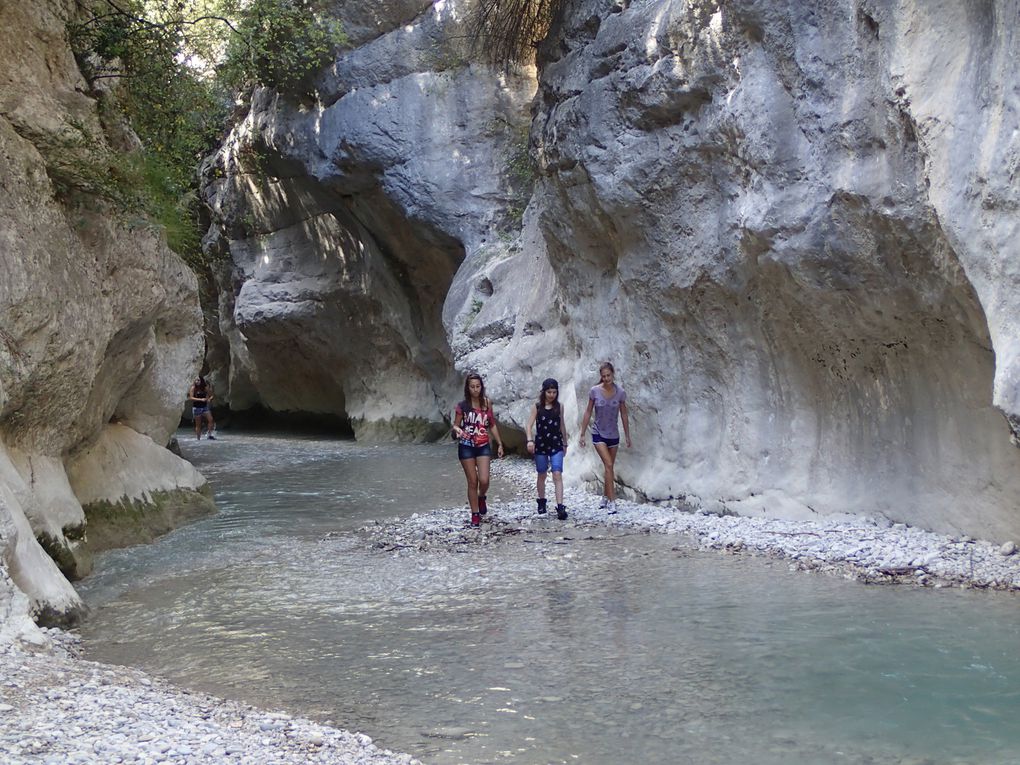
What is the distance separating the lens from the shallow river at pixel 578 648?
446 centimetres

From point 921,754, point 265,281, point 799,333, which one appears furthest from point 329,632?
point 265,281

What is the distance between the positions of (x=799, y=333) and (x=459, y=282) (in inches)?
421

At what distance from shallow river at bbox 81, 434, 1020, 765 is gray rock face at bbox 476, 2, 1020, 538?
1581mm

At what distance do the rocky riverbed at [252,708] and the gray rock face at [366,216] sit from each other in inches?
454

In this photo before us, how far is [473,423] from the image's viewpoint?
9.95 m

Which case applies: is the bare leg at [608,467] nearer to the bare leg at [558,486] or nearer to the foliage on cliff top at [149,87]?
the bare leg at [558,486]

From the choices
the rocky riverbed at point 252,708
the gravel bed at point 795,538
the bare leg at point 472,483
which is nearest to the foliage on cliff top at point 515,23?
the bare leg at point 472,483

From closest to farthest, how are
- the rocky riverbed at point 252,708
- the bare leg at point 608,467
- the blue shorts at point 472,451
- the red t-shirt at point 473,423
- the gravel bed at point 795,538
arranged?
the rocky riverbed at point 252,708 < the gravel bed at point 795,538 < the red t-shirt at point 473,423 < the blue shorts at point 472,451 < the bare leg at point 608,467

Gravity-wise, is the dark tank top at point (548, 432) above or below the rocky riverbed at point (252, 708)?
above

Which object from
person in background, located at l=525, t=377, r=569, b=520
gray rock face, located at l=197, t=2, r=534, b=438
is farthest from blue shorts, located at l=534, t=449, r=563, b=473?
gray rock face, located at l=197, t=2, r=534, b=438

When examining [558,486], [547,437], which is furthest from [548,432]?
[558,486]

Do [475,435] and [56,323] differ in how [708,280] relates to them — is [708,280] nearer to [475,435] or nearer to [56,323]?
[475,435]

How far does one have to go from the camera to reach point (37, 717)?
4.34 metres

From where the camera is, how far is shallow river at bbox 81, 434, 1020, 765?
4.46m
